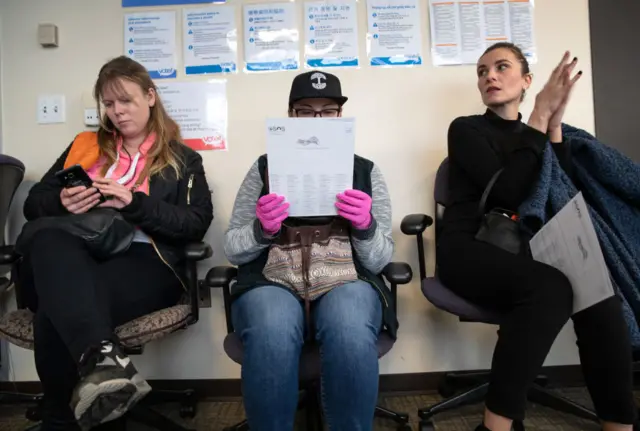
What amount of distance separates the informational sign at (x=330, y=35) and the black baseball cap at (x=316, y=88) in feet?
1.80

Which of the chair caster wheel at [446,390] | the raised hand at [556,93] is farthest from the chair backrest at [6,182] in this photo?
the raised hand at [556,93]

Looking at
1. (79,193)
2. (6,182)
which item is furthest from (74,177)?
(6,182)

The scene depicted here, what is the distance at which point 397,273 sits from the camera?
1154 millimetres

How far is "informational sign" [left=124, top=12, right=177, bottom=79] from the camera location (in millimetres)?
1784

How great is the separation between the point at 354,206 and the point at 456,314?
499mm

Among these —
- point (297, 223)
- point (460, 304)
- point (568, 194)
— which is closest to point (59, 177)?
point (297, 223)

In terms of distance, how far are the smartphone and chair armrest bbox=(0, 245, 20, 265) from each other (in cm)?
27

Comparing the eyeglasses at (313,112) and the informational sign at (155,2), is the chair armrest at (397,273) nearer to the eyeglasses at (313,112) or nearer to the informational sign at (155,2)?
the eyeglasses at (313,112)

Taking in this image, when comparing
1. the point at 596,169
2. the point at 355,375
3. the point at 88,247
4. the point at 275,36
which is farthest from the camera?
the point at 275,36

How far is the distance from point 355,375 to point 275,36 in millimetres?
1444

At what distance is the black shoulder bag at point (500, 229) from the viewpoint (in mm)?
1228

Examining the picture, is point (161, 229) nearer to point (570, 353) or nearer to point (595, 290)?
point (595, 290)

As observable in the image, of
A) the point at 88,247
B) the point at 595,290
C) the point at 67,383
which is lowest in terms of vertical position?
the point at 67,383

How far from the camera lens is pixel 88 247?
3.76 ft
